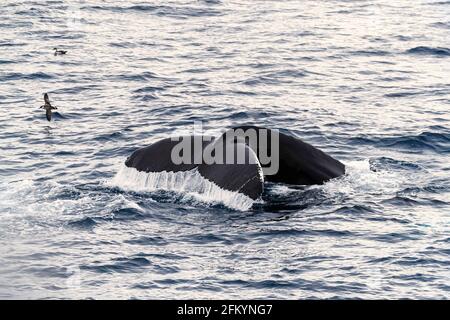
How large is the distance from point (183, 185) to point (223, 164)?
168 cm

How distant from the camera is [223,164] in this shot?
18203 mm

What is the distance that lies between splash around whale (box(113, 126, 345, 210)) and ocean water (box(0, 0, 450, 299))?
21 centimetres

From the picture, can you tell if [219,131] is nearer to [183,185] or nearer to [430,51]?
[183,185]

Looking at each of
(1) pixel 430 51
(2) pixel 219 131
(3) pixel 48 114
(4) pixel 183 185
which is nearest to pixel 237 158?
(4) pixel 183 185

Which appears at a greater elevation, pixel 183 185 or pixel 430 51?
pixel 183 185

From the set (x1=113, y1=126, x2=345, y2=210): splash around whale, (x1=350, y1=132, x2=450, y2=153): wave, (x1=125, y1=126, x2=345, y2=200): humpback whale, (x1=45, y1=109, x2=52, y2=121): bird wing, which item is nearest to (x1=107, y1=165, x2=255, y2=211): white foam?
(x1=113, y1=126, x2=345, y2=210): splash around whale

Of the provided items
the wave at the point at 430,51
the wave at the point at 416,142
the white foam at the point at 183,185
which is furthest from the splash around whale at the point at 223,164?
the wave at the point at 430,51

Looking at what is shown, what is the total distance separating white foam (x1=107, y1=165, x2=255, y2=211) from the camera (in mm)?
18594

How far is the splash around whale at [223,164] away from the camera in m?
18.3

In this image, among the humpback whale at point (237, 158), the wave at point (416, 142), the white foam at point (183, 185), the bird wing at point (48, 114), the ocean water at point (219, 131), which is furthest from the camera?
the bird wing at point (48, 114)

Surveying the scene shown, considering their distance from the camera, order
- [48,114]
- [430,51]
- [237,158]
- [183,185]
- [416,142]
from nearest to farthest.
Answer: [237,158], [183,185], [416,142], [48,114], [430,51]

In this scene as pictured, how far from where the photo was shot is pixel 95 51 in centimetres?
3778

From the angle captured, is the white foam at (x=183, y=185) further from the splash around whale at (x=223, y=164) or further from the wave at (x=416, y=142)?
the wave at (x=416, y=142)
